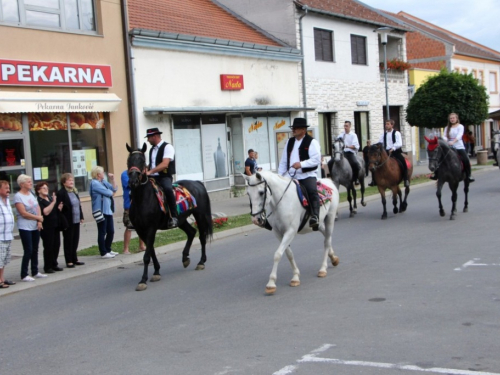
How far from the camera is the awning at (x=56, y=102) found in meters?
15.8

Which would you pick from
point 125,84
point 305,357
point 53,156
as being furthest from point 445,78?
point 305,357

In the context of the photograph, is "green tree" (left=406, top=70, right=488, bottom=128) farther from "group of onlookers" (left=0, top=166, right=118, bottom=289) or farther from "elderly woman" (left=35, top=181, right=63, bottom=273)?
"elderly woman" (left=35, top=181, right=63, bottom=273)

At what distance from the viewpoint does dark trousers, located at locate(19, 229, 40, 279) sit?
34.4ft

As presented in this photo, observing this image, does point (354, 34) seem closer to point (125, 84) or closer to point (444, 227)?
point (125, 84)

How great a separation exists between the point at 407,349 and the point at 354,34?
28.0 m

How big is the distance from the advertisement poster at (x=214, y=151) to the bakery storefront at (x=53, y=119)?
15.2 feet

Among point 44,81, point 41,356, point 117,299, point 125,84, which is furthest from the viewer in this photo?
point 125,84

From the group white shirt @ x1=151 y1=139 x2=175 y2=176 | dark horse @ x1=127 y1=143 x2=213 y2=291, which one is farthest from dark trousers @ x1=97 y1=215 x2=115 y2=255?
white shirt @ x1=151 y1=139 x2=175 y2=176

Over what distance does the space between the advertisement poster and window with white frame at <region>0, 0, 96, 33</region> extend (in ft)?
19.6

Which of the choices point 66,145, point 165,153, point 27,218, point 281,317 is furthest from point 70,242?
point 66,145

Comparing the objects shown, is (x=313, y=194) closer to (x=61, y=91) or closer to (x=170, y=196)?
(x=170, y=196)

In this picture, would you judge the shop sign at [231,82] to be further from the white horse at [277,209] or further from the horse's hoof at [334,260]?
the white horse at [277,209]

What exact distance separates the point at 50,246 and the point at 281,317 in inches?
226

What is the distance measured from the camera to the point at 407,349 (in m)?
5.55
